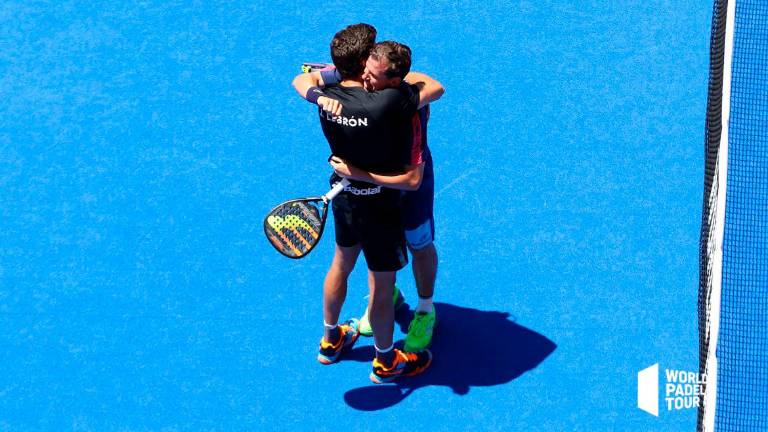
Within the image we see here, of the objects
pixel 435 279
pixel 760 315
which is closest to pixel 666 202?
pixel 760 315

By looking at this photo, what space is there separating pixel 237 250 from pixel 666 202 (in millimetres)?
3160

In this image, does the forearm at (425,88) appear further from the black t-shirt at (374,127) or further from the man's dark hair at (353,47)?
the man's dark hair at (353,47)

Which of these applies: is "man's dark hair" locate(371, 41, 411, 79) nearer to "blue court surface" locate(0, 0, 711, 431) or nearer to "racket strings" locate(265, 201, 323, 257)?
"racket strings" locate(265, 201, 323, 257)

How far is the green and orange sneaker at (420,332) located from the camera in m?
6.28

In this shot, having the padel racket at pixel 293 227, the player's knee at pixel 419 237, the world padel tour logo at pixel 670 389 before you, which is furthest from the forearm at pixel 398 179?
the world padel tour logo at pixel 670 389

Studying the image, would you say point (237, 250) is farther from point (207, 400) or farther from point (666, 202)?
point (666, 202)

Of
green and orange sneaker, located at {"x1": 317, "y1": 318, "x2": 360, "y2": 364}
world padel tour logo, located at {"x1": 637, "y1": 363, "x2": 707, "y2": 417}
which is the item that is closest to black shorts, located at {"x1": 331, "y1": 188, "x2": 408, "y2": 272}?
green and orange sneaker, located at {"x1": 317, "y1": 318, "x2": 360, "y2": 364}

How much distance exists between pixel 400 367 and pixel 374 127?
1.82 metres

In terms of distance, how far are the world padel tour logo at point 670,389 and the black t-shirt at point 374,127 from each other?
2091mm

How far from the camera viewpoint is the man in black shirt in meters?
5.09

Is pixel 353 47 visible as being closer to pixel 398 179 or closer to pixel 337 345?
pixel 398 179

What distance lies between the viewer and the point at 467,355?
6359mm

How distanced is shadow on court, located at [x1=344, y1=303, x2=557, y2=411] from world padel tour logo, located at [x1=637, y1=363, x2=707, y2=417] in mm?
631

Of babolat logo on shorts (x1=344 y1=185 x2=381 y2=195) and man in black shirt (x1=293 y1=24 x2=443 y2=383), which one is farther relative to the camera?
babolat logo on shorts (x1=344 y1=185 x2=381 y2=195)
